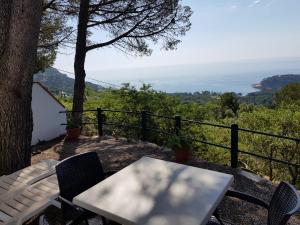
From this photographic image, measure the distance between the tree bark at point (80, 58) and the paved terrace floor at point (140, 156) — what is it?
1.32m

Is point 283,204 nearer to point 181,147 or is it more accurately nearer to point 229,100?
point 181,147

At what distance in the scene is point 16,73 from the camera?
367 centimetres

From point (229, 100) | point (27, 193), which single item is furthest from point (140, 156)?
point (229, 100)

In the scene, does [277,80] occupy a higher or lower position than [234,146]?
higher

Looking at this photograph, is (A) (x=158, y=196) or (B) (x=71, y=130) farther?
(B) (x=71, y=130)

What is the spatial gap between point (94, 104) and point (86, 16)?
3.55m

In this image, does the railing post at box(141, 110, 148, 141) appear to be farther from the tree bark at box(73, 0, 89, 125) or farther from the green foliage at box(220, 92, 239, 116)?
the green foliage at box(220, 92, 239, 116)

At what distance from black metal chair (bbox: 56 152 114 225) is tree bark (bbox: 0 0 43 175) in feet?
4.75

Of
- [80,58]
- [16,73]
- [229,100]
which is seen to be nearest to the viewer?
[16,73]

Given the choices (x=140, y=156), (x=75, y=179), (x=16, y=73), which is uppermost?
(x=16, y=73)

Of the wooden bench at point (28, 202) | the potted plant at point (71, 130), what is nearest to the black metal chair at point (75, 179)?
the wooden bench at point (28, 202)

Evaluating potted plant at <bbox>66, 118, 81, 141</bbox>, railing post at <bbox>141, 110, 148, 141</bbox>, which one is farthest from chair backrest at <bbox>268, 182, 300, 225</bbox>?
potted plant at <bbox>66, 118, 81, 141</bbox>

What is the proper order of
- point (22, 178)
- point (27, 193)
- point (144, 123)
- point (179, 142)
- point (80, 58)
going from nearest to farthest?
1. point (27, 193)
2. point (22, 178)
3. point (179, 142)
4. point (144, 123)
5. point (80, 58)

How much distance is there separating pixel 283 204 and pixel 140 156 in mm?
4128
